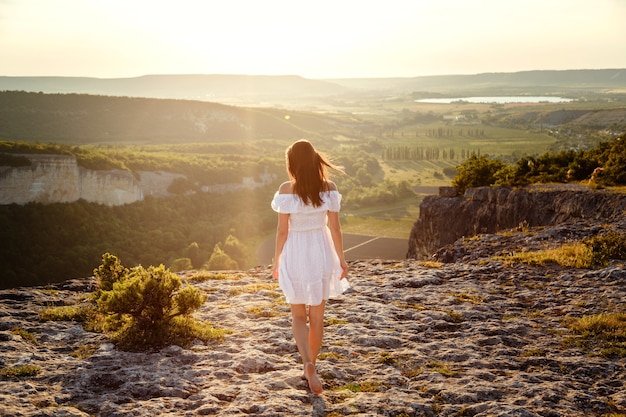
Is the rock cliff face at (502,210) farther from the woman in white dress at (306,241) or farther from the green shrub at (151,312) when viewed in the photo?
the green shrub at (151,312)

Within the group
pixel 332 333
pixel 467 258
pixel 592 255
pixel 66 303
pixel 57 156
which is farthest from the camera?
pixel 57 156

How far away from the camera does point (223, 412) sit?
5465 millimetres

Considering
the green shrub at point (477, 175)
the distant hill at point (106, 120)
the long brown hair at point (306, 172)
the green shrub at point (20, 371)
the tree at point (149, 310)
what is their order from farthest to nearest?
the distant hill at point (106, 120)
the green shrub at point (477, 175)
the tree at point (149, 310)
the long brown hair at point (306, 172)
the green shrub at point (20, 371)

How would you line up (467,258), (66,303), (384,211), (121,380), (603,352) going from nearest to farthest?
(121,380) → (603,352) → (66,303) → (467,258) → (384,211)

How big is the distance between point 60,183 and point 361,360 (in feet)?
199

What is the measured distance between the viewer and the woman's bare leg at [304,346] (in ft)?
19.4

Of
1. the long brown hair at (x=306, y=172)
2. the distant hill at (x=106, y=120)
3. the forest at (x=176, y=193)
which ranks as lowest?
the forest at (x=176, y=193)

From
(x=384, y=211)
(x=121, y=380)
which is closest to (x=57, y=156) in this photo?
(x=384, y=211)

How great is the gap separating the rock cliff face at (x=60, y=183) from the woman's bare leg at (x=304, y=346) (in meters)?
58.3

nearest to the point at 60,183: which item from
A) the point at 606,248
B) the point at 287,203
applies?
the point at 606,248

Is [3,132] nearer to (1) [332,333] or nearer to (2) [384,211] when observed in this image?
(2) [384,211]

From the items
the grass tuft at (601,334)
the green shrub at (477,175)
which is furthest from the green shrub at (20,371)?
the green shrub at (477,175)

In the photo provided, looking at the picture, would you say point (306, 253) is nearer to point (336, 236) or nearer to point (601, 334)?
point (336, 236)

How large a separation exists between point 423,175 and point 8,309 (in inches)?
5715
